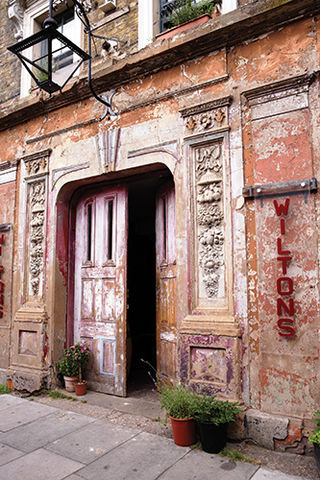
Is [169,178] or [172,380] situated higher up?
[169,178]

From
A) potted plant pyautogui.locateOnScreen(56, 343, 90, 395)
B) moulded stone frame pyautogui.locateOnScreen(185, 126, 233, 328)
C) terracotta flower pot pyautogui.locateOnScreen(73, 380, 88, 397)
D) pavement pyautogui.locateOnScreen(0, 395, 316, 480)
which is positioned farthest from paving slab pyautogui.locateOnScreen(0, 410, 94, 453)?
moulded stone frame pyautogui.locateOnScreen(185, 126, 233, 328)

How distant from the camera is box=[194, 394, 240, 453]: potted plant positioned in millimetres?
3562

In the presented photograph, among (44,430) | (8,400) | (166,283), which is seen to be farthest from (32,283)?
(44,430)

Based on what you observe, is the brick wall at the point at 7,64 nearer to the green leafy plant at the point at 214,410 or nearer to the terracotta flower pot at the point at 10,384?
the terracotta flower pot at the point at 10,384

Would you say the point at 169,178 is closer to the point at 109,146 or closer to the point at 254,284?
the point at 109,146

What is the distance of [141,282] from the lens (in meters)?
9.32

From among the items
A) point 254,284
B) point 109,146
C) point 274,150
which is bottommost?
point 254,284

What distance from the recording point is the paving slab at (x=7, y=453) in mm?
3594

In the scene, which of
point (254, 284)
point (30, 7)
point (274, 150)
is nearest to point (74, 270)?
point (254, 284)

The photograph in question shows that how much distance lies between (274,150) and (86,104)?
3295 millimetres

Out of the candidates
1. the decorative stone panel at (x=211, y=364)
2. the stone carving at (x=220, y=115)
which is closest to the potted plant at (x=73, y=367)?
the decorative stone panel at (x=211, y=364)

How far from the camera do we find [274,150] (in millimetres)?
4086

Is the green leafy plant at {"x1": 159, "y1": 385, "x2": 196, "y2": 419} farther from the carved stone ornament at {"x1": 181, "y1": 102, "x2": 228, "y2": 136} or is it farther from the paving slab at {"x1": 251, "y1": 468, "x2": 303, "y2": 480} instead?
the carved stone ornament at {"x1": 181, "y1": 102, "x2": 228, "y2": 136}

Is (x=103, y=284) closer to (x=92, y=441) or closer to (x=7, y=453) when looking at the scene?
(x=92, y=441)
